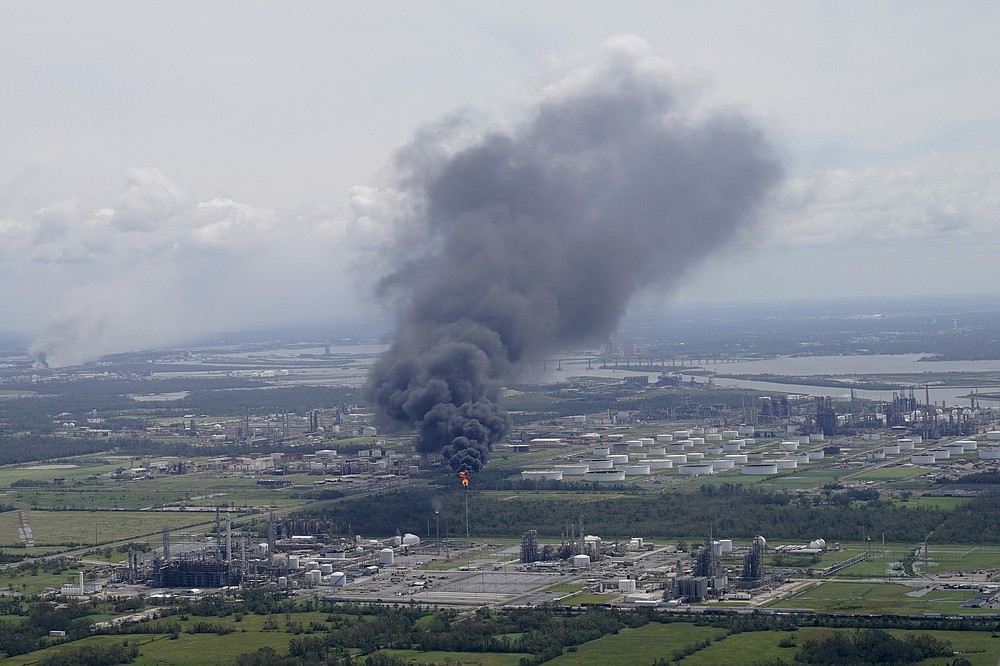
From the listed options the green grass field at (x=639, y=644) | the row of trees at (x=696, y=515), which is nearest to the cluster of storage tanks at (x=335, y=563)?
the row of trees at (x=696, y=515)

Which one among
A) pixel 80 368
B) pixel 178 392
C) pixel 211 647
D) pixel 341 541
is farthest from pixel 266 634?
pixel 80 368

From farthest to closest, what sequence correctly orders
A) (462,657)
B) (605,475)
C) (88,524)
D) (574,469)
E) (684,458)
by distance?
(684,458), (574,469), (605,475), (88,524), (462,657)

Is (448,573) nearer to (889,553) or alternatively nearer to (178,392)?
(889,553)

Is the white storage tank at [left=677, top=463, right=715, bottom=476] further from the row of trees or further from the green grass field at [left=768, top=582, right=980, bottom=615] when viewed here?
the green grass field at [left=768, top=582, right=980, bottom=615]

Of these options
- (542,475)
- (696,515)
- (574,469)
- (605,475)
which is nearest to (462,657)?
(696,515)

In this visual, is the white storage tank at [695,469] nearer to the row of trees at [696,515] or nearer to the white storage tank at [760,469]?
the white storage tank at [760,469]

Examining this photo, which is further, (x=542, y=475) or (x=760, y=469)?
(x=760, y=469)

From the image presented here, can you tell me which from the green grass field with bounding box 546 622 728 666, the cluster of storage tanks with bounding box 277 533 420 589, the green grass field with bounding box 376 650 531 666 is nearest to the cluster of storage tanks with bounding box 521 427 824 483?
the cluster of storage tanks with bounding box 277 533 420 589

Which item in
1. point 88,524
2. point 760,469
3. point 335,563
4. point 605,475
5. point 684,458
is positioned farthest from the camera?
point 684,458

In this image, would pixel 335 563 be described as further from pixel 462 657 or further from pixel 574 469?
pixel 574 469
